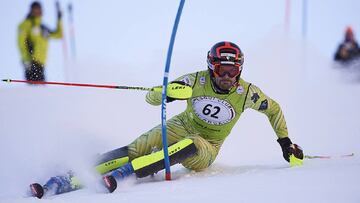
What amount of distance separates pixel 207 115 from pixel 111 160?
38.8 inches

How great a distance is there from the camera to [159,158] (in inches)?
183

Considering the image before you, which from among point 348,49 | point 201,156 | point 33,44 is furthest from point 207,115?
point 348,49

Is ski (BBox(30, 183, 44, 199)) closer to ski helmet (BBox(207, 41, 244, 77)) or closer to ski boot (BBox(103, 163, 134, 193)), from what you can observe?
ski boot (BBox(103, 163, 134, 193))

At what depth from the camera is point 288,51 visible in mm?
14156

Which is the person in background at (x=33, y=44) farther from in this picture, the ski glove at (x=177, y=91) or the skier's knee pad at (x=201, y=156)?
the ski glove at (x=177, y=91)

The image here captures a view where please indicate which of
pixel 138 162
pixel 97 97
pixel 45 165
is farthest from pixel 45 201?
pixel 97 97

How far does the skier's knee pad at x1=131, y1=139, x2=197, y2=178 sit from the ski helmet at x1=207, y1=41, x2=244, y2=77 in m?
0.74

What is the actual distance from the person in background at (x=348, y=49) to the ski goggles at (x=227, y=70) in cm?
839

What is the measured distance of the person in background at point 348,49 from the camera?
42.0 feet

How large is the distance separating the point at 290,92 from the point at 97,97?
3.89 m

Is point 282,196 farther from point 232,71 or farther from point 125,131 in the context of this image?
point 125,131

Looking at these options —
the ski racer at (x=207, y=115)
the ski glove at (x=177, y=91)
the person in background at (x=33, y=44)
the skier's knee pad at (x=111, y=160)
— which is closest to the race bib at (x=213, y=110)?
the ski racer at (x=207, y=115)

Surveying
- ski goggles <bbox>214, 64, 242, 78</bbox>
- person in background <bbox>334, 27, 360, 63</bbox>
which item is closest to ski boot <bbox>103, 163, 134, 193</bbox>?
ski goggles <bbox>214, 64, 242, 78</bbox>

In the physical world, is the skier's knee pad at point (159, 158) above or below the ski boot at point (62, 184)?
above
